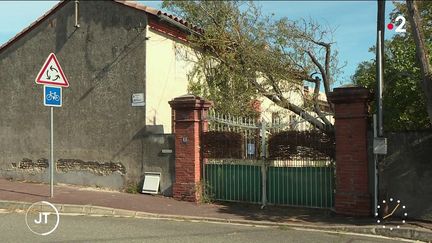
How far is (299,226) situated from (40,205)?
5.61m

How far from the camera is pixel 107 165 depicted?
1339 cm

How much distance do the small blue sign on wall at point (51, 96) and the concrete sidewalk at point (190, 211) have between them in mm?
2250

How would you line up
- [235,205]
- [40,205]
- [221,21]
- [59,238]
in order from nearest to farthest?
1. [59,238]
2. [40,205]
3. [235,205]
4. [221,21]

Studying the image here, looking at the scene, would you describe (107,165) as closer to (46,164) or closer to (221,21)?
(46,164)

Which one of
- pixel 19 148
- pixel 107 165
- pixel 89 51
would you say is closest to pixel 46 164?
pixel 19 148

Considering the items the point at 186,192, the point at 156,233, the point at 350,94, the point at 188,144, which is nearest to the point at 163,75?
the point at 188,144

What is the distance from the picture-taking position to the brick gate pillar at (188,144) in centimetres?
1176

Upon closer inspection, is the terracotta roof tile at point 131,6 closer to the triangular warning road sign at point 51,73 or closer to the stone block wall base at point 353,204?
the triangular warning road sign at point 51,73

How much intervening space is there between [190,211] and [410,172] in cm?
454

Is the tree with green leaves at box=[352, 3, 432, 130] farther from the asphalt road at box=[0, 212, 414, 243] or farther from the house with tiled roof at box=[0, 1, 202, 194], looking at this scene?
the house with tiled roof at box=[0, 1, 202, 194]

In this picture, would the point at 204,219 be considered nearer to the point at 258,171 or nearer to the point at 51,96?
the point at 258,171

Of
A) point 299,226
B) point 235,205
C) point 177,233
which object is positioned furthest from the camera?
point 235,205

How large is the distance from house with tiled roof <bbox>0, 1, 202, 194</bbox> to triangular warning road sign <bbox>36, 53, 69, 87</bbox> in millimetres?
2161

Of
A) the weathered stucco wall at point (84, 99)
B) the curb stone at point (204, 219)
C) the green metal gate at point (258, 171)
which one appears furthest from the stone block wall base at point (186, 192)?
the curb stone at point (204, 219)
